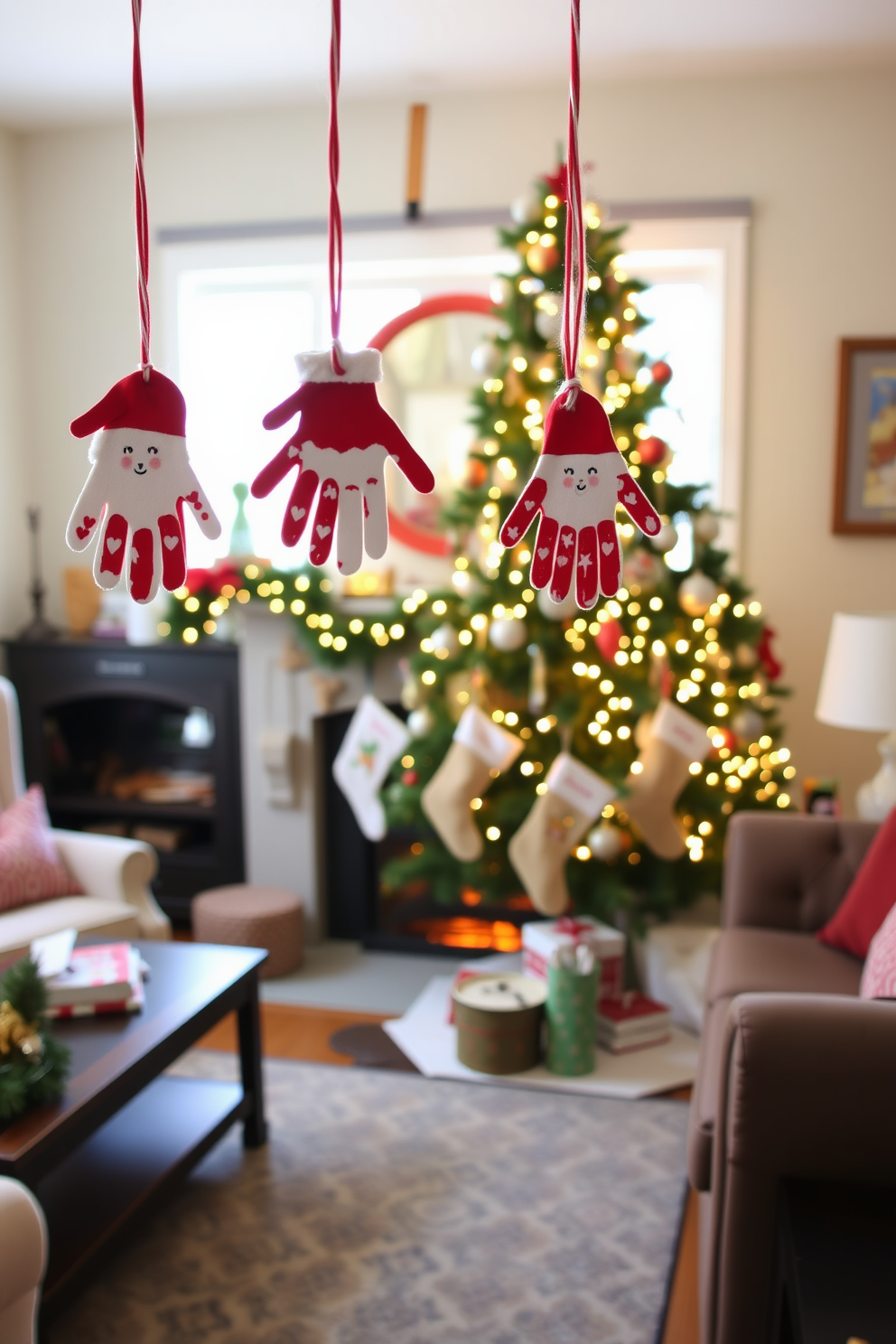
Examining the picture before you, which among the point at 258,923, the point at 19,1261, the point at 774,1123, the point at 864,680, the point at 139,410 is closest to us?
the point at 139,410

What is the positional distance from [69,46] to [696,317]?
2145mm

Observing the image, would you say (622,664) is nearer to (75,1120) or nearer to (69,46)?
(75,1120)

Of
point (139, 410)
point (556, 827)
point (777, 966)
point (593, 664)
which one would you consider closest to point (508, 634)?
point (593, 664)

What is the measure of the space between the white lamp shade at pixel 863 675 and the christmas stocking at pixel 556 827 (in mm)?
638

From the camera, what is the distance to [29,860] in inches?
119

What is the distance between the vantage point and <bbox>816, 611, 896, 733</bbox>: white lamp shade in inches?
111

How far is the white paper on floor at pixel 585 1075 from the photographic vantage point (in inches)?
114

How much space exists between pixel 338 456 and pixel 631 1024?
2422mm

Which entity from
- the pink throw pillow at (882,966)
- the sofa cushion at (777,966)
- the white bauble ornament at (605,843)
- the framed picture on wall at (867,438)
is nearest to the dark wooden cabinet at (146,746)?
the white bauble ornament at (605,843)

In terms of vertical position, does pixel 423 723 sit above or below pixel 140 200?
below

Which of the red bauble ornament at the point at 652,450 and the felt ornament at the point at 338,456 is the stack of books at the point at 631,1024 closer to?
the red bauble ornament at the point at 652,450

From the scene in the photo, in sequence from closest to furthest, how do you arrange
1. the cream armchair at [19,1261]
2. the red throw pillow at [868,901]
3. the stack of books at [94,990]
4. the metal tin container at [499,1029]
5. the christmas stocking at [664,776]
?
the cream armchair at [19,1261]
the stack of books at [94,990]
the red throw pillow at [868,901]
the metal tin container at [499,1029]
the christmas stocking at [664,776]

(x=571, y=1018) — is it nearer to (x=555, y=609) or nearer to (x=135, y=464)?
(x=555, y=609)

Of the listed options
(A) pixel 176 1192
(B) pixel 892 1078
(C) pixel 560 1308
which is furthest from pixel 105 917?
(B) pixel 892 1078
